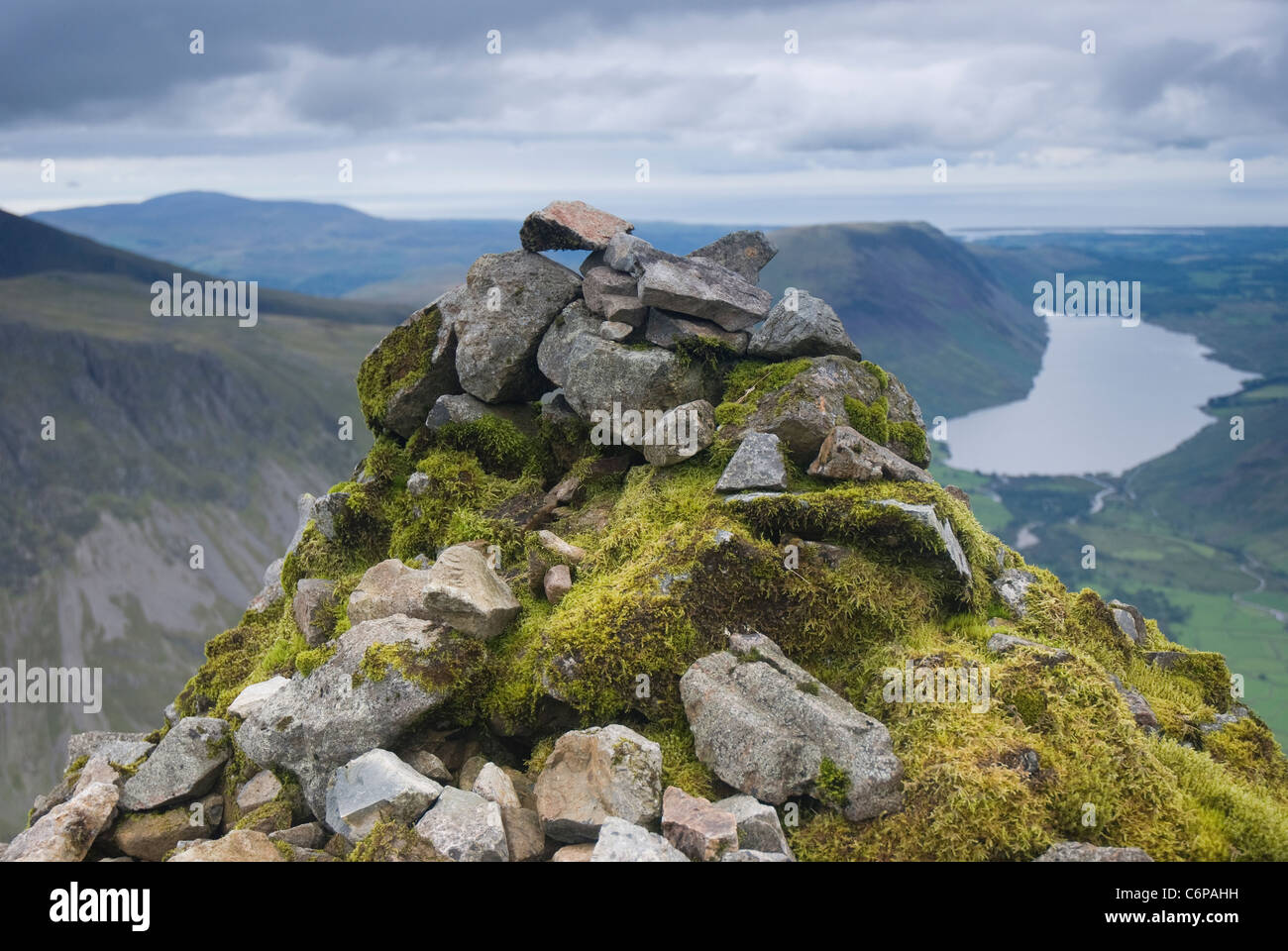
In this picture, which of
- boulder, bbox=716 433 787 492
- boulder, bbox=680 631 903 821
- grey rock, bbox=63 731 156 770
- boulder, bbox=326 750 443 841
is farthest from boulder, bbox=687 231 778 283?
grey rock, bbox=63 731 156 770

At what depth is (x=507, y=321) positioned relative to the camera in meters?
17.3

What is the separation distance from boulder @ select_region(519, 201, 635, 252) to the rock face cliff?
8 cm

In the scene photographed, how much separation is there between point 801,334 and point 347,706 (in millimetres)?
10031

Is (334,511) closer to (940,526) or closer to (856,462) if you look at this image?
(856,462)

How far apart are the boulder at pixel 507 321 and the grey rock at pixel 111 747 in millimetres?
8537

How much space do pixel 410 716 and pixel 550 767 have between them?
6.94 ft

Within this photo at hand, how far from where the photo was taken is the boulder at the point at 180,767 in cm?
1209

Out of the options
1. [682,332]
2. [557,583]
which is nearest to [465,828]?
[557,583]

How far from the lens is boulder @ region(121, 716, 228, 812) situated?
A: 39.7ft

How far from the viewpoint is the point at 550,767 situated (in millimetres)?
10570

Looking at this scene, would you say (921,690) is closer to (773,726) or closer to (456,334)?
(773,726)

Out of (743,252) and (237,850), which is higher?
(743,252)
